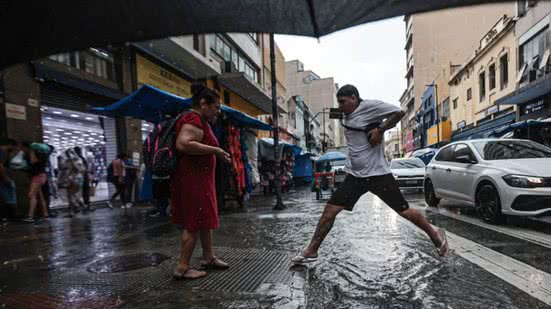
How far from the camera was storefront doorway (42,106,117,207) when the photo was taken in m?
10.1

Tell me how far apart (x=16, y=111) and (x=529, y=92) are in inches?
804

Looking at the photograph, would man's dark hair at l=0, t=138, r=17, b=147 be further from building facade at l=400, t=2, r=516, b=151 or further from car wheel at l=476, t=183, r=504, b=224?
building facade at l=400, t=2, r=516, b=151

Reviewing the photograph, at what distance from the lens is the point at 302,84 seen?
77500 millimetres

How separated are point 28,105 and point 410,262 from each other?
376 inches

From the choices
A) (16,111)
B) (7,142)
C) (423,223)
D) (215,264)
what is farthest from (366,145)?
(16,111)

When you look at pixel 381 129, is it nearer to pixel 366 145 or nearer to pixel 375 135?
pixel 375 135

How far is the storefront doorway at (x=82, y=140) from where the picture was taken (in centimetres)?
1014

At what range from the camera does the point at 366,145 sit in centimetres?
375

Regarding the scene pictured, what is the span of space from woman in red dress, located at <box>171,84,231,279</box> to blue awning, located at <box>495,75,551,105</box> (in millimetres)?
17042

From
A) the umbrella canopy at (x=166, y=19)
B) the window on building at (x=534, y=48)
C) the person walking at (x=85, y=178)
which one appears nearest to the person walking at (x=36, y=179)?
the person walking at (x=85, y=178)

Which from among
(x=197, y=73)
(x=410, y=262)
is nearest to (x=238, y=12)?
(x=410, y=262)

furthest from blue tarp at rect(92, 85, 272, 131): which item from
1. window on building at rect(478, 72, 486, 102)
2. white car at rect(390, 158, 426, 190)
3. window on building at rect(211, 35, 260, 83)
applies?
window on building at rect(478, 72, 486, 102)

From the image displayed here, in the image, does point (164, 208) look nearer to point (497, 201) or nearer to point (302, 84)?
point (497, 201)

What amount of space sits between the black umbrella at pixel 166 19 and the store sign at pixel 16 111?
26.1 ft
